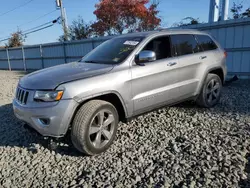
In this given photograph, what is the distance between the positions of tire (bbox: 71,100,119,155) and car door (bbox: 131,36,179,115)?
0.49 metres

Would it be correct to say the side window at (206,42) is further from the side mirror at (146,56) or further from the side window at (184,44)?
the side mirror at (146,56)

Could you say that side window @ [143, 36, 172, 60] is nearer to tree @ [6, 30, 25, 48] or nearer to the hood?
the hood

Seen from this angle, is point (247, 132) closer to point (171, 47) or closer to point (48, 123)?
point (171, 47)

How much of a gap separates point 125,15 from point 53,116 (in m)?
20.2

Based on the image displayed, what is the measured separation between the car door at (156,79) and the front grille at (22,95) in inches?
61.2

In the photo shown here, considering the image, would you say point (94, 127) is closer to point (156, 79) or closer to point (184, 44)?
point (156, 79)

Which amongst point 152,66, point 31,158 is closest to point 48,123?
point 31,158

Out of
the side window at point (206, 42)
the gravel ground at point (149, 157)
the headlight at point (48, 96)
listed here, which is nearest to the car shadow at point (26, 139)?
the gravel ground at point (149, 157)

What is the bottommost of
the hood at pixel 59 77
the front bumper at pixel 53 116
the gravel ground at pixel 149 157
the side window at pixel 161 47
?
the gravel ground at pixel 149 157

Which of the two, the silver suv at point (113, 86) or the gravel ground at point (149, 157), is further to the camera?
the silver suv at point (113, 86)

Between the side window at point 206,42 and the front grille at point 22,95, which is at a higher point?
the side window at point 206,42

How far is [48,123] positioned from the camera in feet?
8.60

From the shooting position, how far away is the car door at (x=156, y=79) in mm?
3230

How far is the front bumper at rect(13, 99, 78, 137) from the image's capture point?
2.58 metres
